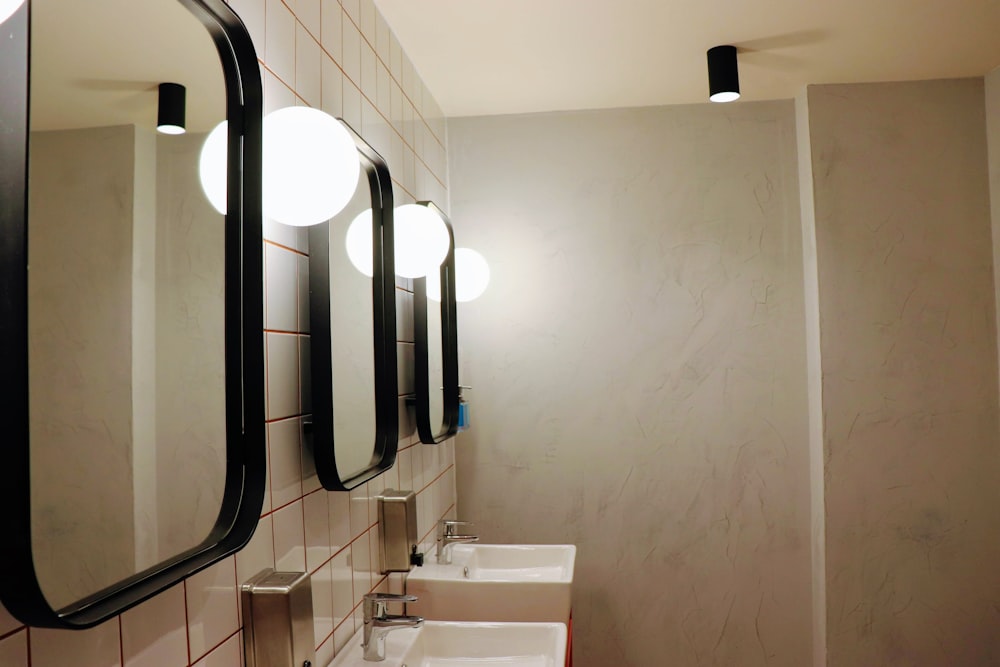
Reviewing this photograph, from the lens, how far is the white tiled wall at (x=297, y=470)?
96 cm

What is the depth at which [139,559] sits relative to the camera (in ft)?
2.93

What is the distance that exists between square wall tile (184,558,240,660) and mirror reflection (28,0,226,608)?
11 cm

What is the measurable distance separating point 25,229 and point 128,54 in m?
0.31

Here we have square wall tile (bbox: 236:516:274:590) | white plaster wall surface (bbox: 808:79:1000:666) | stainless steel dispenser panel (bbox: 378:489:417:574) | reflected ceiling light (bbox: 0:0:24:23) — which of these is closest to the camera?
reflected ceiling light (bbox: 0:0:24:23)

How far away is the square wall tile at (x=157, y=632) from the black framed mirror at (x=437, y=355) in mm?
1218

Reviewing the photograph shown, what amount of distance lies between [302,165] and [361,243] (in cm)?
52

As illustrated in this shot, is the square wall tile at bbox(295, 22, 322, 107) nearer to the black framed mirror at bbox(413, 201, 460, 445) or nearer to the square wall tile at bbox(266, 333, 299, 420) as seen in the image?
the square wall tile at bbox(266, 333, 299, 420)

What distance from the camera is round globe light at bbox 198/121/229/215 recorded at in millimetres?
1053

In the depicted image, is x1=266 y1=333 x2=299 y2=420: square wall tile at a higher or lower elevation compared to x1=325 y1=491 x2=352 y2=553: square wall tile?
higher

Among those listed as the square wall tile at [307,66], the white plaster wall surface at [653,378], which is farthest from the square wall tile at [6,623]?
the white plaster wall surface at [653,378]

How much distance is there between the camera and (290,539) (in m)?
1.39

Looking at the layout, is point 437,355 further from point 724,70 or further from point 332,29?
point 724,70

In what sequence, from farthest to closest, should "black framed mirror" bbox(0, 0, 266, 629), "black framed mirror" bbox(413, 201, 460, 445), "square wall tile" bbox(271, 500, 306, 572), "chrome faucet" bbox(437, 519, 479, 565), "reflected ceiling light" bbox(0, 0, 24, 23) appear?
"chrome faucet" bbox(437, 519, 479, 565) < "black framed mirror" bbox(413, 201, 460, 445) < "square wall tile" bbox(271, 500, 306, 572) < "black framed mirror" bbox(0, 0, 266, 629) < "reflected ceiling light" bbox(0, 0, 24, 23)

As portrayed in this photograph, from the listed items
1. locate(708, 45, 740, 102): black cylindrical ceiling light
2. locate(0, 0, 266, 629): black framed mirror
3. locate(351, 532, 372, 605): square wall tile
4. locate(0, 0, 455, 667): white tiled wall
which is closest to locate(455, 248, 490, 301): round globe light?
locate(0, 0, 455, 667): white tiled wall
